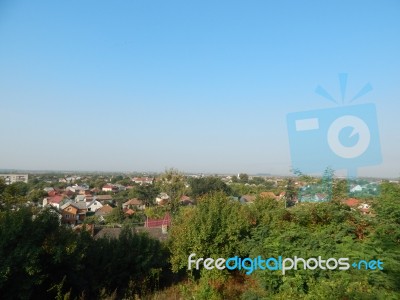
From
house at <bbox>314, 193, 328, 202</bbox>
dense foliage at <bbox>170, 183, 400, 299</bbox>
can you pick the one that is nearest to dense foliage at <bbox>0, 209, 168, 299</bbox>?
dense foliage at <bbox>170, 183, 400, 299</bbox>

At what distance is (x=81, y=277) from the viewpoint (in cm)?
600

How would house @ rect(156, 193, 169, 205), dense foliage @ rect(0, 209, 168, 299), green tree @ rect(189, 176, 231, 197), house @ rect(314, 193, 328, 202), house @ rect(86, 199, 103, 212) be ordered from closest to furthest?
dense foliage @ rect(0, 209, 168, 299) → house @ rect(314, 193, 328, 202) → house @ rect(156, 193, 169, 205) → green tree @ rect(189, 176, 231, 197) → house @ rect(86, 199, 103, 212)

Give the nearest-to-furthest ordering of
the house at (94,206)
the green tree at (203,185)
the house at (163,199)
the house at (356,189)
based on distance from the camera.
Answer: the house at (356,189) → the house at (163,199) → the green tree at (203,185) → the house at (94,206)

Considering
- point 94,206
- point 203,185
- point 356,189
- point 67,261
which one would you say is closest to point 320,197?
point 356,189

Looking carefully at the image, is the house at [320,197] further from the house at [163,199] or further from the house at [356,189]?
the house at [163,199]

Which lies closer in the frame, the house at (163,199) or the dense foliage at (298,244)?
the dense foliage at (298,244)

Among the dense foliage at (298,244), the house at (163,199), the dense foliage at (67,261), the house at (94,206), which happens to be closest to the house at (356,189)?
the dense foliage at (298,244)

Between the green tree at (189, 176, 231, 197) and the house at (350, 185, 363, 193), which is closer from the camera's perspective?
the house at (350, 185, 363, 193)

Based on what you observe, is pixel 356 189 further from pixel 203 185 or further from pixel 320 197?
pixel 203 185

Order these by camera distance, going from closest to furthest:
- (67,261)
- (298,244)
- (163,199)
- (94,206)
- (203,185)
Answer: (298,244) < (67,261) < (163,199) < (203,185) < (94,206)

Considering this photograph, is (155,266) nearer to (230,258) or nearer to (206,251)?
(206,251)

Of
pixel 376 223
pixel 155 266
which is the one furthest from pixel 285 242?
pixel 155 266

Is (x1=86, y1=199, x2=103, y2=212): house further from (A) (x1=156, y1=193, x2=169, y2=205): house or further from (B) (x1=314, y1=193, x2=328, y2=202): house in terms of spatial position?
(B) (x1=314, y1=193, x2=328, y2=202): house

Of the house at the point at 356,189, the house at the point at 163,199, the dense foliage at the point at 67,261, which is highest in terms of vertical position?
the house at the point at 356,189
